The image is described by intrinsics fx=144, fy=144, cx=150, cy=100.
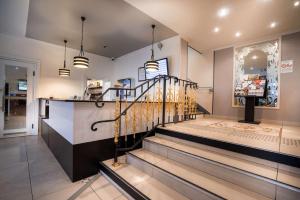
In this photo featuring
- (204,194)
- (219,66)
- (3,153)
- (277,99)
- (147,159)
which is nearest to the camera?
(204,194)

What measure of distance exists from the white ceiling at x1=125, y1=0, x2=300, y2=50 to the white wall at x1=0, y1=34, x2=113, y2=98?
4.08 meters

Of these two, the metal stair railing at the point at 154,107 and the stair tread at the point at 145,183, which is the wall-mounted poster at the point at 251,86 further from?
the stair tread at the point at 145,183

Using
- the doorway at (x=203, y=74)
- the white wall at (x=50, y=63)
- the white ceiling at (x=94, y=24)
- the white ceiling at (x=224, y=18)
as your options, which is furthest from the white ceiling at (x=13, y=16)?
the doorway at (x=203, y=74)

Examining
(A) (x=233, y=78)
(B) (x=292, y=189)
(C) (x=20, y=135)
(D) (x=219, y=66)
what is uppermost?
(D) (x=219, y=66)

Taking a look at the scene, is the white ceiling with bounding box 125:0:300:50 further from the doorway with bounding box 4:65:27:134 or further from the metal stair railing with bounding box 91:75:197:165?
the doorway with bounding box 4:65:27:134

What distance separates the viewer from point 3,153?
3197 millimetres

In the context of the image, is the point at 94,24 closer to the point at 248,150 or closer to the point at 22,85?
the point at 22,85

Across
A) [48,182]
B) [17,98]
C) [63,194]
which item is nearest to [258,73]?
[63,194]

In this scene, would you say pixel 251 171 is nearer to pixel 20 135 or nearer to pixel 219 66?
pixel 219 66

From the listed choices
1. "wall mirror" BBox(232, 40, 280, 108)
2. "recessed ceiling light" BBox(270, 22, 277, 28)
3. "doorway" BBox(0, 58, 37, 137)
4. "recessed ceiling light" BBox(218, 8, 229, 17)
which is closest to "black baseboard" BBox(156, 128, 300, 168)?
"recessed ceiling light" BBox(218, 8, 229, 17)

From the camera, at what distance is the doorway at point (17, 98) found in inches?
179

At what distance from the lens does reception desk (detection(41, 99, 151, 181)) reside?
2162 mm

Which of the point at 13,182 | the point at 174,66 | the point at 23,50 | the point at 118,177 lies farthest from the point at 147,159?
the point at 23,50

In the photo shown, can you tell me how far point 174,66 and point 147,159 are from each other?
3178mm
